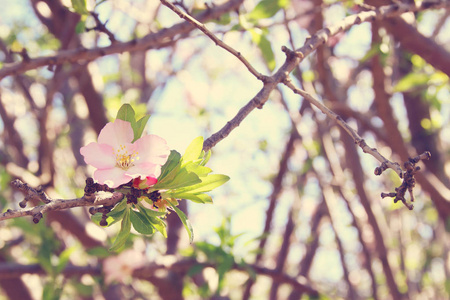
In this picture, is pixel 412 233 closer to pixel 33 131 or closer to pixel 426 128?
pixel 426 128

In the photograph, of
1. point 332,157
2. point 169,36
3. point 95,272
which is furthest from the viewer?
point 332,157

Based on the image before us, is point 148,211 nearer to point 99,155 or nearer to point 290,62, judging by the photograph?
point 99,155

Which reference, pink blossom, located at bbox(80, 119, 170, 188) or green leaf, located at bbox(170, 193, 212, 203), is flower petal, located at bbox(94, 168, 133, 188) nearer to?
pink blossom, located at bbox(80, 119, 170, 188)

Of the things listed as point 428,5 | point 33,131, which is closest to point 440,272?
point 428,5

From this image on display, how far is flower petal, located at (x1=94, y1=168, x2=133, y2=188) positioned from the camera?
2.74ft

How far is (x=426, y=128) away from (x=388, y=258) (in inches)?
35.5

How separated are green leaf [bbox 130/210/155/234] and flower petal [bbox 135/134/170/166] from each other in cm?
11

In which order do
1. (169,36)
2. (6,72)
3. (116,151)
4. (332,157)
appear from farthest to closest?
(332,157), (169,36), (6,72), (116,151)

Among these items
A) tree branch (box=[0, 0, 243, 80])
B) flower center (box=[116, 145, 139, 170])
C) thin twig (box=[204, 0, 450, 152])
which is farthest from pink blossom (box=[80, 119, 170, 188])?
tree branch (box=[0, 0, 243, 80])

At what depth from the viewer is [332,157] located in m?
2.54

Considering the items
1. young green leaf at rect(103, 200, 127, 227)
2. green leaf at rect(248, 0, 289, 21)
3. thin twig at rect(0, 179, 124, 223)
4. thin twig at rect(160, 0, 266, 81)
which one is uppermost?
green leaf at rect(248, 0, 289, 21)

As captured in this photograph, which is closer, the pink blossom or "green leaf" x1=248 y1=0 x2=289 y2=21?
the pink blossom

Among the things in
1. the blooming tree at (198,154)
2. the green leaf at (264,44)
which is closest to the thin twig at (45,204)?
the blooming tree at (198,154)

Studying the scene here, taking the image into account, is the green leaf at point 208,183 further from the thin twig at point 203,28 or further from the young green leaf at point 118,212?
the thin twig at point 203,28
